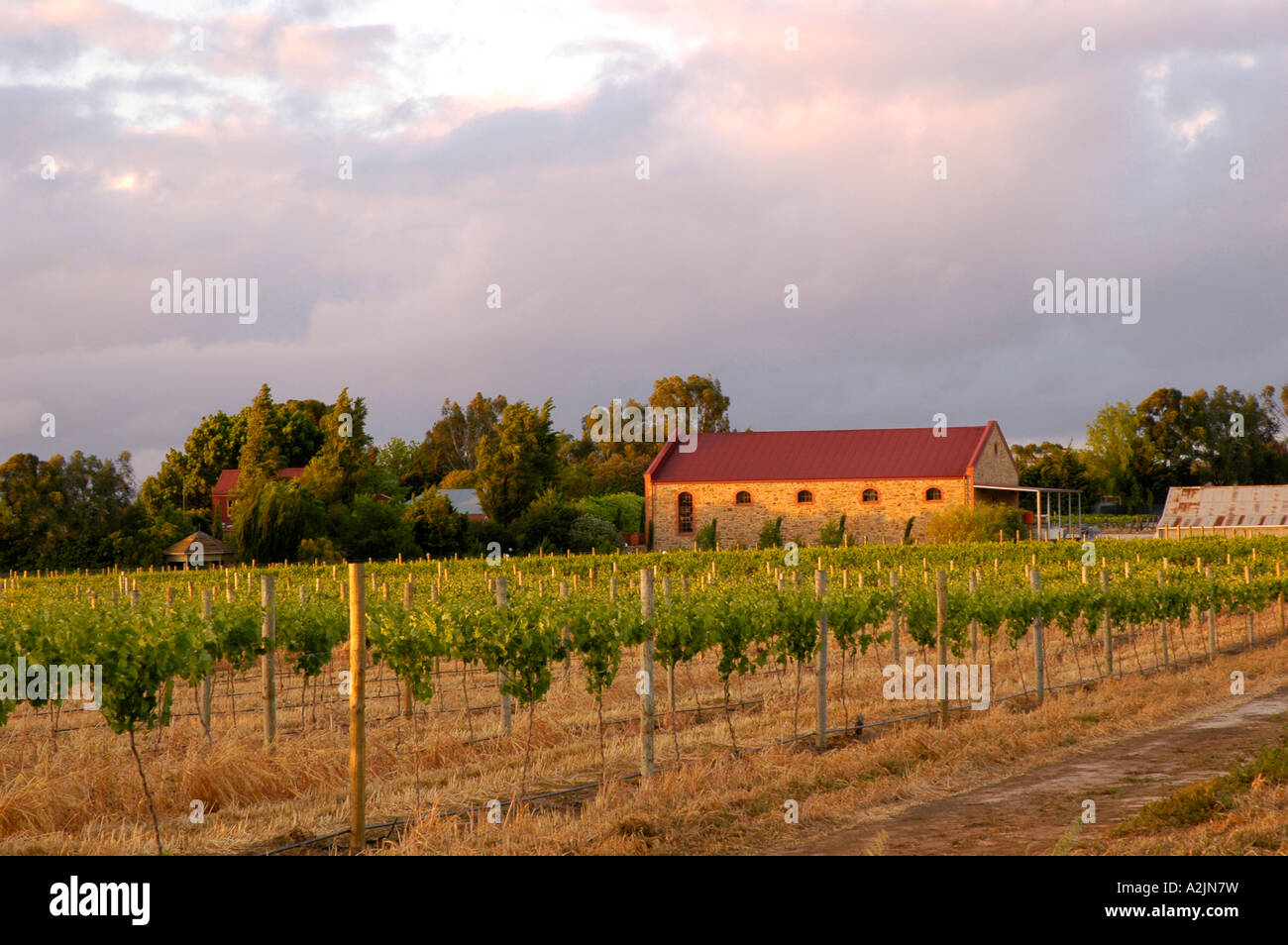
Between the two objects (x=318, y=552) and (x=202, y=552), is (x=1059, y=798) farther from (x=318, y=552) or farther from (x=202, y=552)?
(x=202, y=552)

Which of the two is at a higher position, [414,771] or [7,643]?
[7,643]

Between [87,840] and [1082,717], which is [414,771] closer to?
[87,840]

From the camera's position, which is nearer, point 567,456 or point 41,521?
point 41,521

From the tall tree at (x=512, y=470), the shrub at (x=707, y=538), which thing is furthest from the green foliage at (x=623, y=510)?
the shrub at (x=707, y=538)

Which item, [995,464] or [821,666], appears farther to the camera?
[995,464]

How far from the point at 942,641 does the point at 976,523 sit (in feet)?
108

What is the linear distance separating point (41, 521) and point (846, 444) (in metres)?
37.8

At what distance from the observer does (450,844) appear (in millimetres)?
7695

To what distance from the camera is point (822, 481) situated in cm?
5175

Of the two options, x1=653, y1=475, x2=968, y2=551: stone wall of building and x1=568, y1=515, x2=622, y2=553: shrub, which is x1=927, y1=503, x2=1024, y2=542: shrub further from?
x1=568, y1=515, x2=622, y2=553: shrub

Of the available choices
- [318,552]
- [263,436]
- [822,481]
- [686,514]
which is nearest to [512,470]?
[686,514]

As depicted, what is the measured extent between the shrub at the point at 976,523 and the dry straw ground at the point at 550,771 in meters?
29.2

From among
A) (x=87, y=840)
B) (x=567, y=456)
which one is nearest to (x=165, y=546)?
(x=567, y=456)

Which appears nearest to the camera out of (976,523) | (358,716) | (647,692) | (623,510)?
(358,716)
